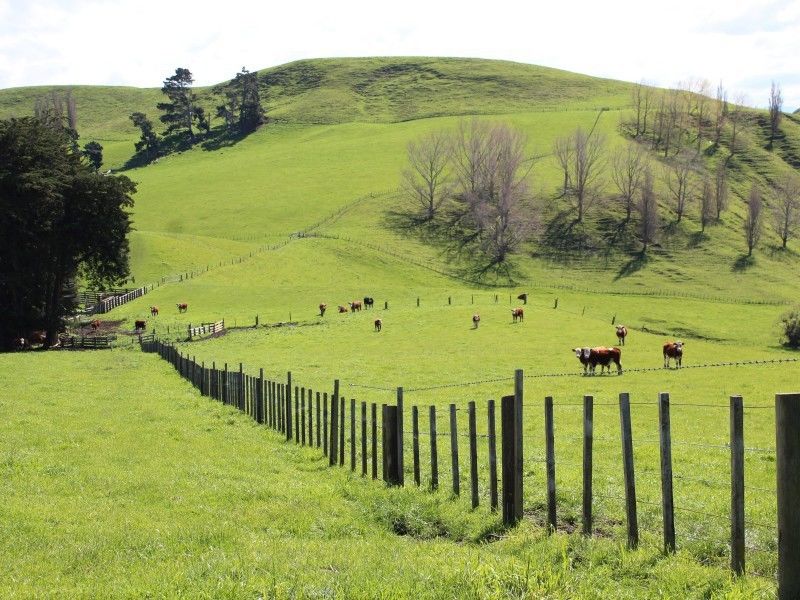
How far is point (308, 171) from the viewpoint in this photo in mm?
143125

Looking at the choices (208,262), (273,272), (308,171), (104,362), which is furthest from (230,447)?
(308,171)

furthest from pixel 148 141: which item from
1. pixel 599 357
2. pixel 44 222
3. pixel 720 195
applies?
pixel 599 357

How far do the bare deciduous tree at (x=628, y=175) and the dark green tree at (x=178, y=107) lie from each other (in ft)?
362

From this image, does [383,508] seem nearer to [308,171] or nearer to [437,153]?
[437,153]

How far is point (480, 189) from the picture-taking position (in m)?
117

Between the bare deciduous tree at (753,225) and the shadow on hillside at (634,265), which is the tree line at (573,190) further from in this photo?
the shadow on hillside at (634,265)

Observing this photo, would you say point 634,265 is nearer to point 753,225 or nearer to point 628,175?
point 753,225

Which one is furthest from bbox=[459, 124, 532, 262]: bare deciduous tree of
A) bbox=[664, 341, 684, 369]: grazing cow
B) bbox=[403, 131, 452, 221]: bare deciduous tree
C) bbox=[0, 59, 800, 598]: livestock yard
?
bbox=[664, 341, 684, 369]: grazing cow

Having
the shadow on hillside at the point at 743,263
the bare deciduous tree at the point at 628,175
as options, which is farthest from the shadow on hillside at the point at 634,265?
the bare deciduous tree at the point at 628,175

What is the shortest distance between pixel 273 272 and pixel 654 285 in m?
46.8

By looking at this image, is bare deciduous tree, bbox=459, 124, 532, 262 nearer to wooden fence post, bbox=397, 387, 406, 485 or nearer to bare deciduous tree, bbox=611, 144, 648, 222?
bare deciduous tree, bbox=611, 144, 648, 222

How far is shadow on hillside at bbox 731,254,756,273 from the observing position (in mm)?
98438

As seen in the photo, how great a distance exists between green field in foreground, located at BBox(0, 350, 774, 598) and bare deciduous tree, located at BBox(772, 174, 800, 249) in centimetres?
11099

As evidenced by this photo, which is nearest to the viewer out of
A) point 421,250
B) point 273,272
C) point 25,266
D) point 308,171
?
point 25,266
